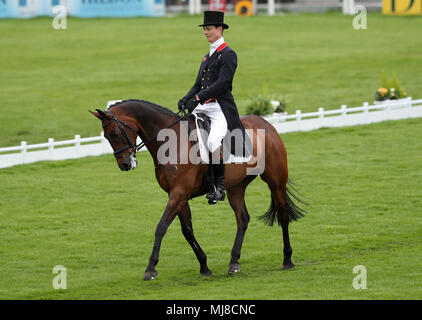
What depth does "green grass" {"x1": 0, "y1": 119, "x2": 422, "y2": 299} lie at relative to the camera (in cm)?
1110

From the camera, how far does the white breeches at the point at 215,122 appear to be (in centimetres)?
1148

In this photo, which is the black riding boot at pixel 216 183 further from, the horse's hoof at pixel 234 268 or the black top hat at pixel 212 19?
the black top hat at pixel 212 19

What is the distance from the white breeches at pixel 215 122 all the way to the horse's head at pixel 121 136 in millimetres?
1192

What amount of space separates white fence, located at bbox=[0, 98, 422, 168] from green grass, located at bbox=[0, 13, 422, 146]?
293cm

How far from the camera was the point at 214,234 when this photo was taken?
14.5 metres

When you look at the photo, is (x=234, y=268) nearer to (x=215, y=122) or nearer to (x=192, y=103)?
(x=215, y=122)

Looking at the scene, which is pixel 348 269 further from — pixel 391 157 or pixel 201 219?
pixel 391 157

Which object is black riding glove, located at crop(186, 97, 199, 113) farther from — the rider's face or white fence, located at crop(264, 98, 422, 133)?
white fence, located at crop(264, 98, 422, 133)

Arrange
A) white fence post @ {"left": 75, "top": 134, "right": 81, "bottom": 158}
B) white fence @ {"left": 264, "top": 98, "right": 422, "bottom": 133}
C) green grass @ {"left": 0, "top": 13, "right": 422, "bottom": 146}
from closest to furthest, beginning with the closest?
white fence post @ {"left": 75, "top": 134, "right": 81, "bottom": 158} < white fence @ {"left": 264, "top": 98, "right": 422, "bottom": 133} < green grass @ {"left": 0, "top": 13, "right": 422, "bottom": 146}

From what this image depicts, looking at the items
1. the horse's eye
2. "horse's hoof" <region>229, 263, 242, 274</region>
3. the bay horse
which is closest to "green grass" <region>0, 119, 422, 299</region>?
"horse's hoof" <region>229, 263, 242, 274</region>

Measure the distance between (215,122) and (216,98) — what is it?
0.35 m

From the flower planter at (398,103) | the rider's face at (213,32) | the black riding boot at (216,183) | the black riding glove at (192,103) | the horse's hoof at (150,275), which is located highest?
the rider's face at (213,32)

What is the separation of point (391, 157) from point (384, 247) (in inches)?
331

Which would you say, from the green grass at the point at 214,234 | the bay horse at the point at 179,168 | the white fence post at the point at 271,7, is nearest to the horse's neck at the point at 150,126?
the bay horse at the point at 179,168
